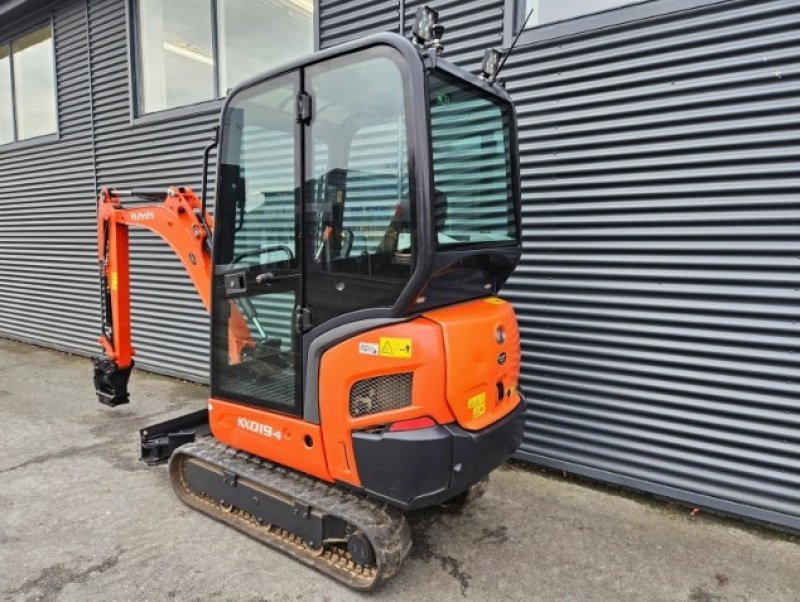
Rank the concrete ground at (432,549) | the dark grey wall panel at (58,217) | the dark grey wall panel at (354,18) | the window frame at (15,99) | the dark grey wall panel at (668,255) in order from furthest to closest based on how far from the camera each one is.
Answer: the window frame at (15,99) < the dark grey wall panel at (58,217) < the dark grey wall panel at (354,18) < the dark grey wall panel at (668,255) < the concrete ground at (432,549)

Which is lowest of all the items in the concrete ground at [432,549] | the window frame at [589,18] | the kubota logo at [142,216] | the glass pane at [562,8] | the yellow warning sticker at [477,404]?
the concrete ground at [432,549]

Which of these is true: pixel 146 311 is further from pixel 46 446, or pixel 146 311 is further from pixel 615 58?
pixel 615 58

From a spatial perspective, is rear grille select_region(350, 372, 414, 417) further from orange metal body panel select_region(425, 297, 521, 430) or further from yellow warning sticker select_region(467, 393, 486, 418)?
yellow warning sticker select_region(467, 393, 486, 418)

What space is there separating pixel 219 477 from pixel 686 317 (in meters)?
3.10

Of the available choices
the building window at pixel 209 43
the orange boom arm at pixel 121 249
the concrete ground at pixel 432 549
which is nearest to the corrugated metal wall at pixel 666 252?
the concrete ground at pixel 432 549

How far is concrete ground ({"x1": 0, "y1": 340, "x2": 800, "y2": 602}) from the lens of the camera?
2674 mm

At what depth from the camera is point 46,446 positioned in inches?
175

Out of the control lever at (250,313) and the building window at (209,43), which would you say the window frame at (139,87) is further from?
the control lever at (250,313)

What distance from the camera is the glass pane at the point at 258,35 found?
5402mm

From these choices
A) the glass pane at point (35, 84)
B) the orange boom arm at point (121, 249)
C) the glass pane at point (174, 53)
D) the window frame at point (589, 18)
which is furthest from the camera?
the glass pane at point (35, 84)

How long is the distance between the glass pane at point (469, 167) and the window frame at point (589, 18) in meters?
1.32

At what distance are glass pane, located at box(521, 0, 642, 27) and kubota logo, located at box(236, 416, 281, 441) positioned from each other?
333 cm

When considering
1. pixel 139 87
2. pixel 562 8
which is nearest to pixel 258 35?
pixel 139 87

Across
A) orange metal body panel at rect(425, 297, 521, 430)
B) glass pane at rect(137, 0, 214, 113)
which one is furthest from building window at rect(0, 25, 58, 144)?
orange metal body panel at rect(425, 297, 521, 430)
